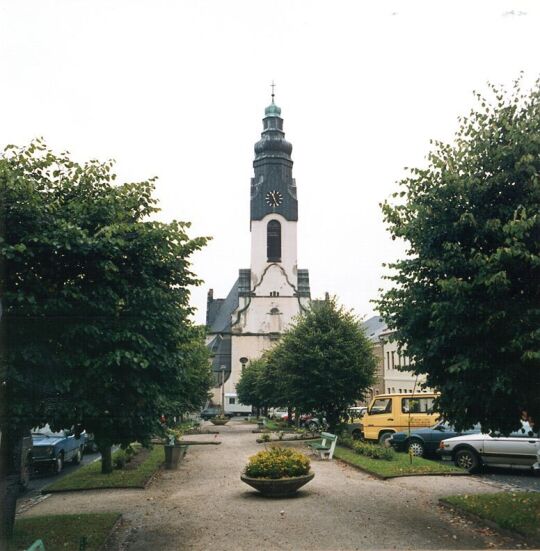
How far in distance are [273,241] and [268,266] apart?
11.2 ft

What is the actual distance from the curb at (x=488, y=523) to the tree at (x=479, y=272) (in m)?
1.45

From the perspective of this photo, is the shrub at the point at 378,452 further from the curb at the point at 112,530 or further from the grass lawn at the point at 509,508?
the curb at the point at 112,530

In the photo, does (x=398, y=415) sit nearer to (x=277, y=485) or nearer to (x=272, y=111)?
(x=277, y=485)

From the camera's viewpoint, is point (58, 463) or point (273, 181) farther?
point (273, 181)

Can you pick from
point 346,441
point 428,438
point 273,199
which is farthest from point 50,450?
point 273,199

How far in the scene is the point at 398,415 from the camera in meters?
23.1

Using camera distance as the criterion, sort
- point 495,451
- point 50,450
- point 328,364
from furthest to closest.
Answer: point 328,364 → point 50,450 → point 495,451

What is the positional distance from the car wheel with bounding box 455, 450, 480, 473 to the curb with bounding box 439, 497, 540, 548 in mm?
5329

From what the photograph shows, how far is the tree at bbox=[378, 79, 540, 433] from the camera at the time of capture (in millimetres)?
8656

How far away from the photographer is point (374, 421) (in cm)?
2380

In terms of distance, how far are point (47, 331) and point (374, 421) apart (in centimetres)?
1786

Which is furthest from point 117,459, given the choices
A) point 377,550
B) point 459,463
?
point 377,550

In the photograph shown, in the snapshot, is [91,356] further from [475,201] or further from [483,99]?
[483,99]

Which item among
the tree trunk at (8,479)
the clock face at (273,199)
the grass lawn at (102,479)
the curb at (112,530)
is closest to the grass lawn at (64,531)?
the curb at (112,530)
